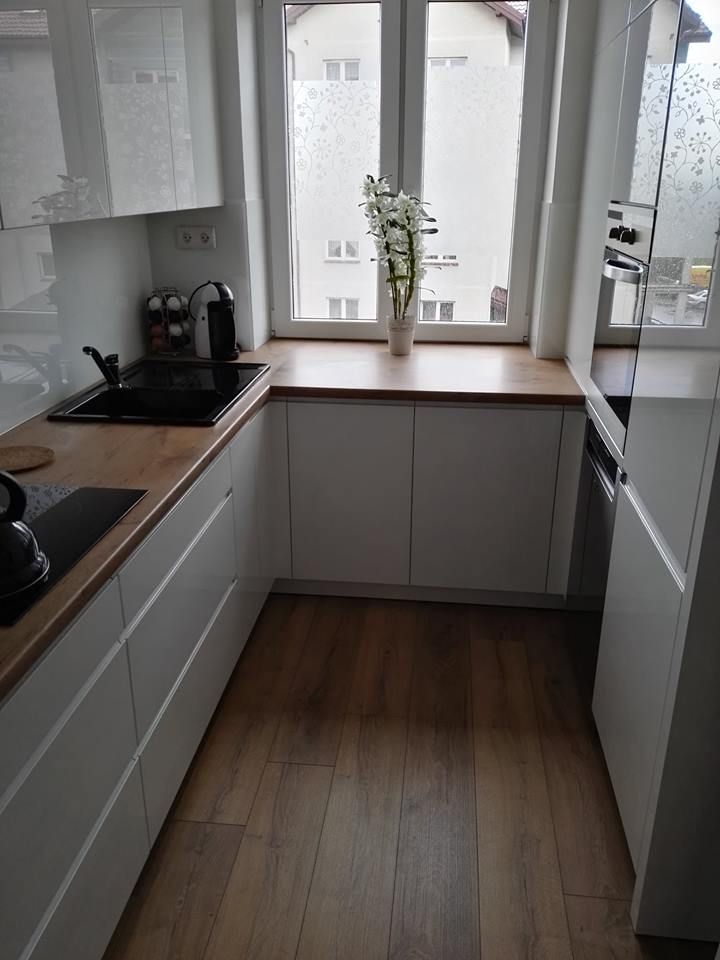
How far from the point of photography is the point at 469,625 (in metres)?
2.80

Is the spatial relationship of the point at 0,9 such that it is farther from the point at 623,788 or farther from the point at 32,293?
the point at 623,788

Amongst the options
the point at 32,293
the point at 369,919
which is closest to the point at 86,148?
the point at 32,293

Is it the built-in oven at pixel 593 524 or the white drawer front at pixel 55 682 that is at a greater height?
the white drawer front at pixel 55 682

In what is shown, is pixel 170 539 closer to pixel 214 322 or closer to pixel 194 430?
pixel 194 430

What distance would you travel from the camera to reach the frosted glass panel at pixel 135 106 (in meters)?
1.86

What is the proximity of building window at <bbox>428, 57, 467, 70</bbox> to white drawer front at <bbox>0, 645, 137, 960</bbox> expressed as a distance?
2.44m

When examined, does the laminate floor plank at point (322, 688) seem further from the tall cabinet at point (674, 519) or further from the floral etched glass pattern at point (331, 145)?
the floral etched glass pattern at point (331, 145)

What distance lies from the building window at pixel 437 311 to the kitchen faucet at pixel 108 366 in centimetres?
136

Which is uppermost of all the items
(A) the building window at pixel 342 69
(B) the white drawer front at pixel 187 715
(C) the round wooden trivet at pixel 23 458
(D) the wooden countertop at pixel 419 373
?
(A) the building window at pixel 342 69

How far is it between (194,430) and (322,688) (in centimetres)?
92

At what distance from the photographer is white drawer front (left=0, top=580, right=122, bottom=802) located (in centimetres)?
112

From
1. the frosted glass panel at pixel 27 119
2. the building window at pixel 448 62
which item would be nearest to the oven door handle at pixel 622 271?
the building window at pixel 448 62

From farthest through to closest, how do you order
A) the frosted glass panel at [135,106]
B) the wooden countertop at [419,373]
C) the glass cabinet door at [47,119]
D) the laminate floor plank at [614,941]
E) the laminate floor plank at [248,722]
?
the wooden countertop at [419,373]
the laminate floor plank at [248,722]
the frosted glass panel at [135,106]
the laminate floor plank at [614,941]
the glass cabinet door at [47,119]

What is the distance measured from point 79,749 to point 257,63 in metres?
2.57
